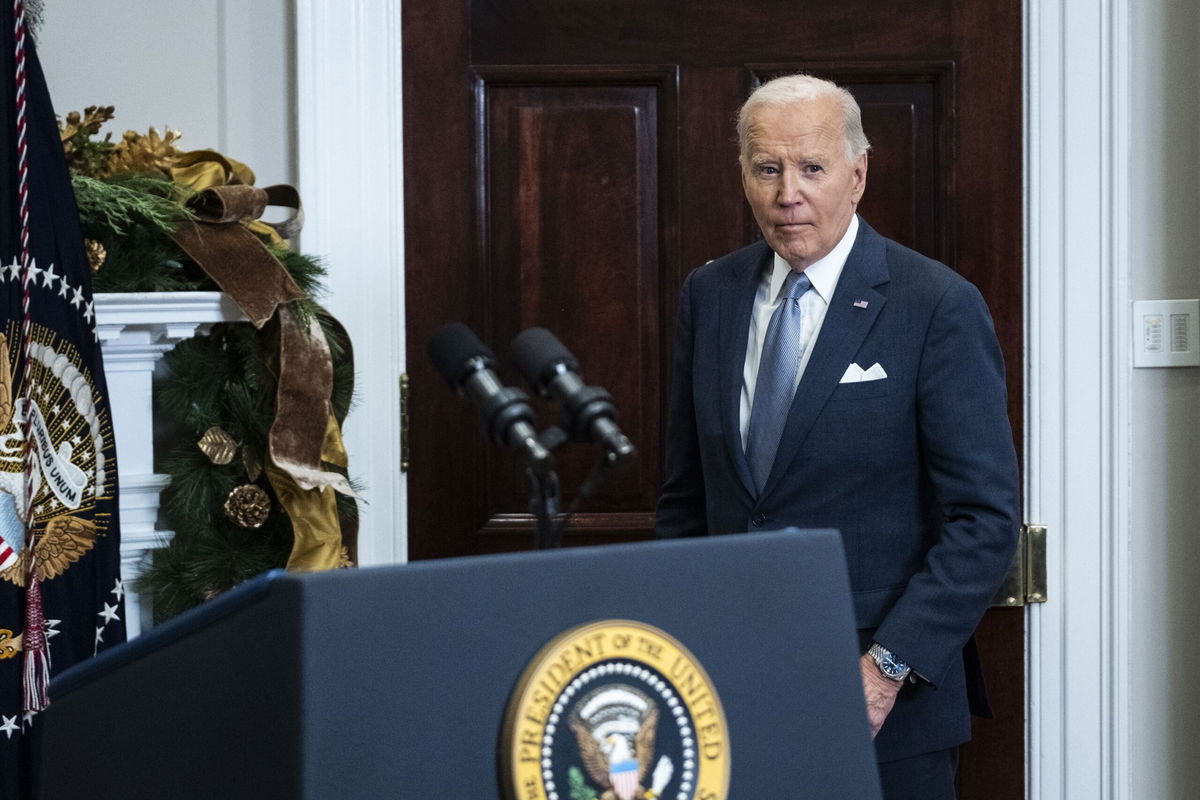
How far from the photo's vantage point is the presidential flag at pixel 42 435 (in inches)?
67.8

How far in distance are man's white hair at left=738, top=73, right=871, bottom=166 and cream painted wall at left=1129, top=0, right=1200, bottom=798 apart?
81 centimetres

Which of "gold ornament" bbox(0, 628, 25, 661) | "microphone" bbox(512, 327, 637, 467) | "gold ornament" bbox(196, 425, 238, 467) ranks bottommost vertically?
"gold ornament" bbox(0, 628, 25, 661)

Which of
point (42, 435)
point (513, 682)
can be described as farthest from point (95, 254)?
point (513, 682)

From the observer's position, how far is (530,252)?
94.3 inches

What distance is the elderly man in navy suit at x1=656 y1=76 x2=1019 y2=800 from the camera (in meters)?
1.65

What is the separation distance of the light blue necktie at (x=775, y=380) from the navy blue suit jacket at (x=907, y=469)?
23mm

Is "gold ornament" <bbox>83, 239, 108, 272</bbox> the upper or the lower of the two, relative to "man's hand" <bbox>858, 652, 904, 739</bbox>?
upper

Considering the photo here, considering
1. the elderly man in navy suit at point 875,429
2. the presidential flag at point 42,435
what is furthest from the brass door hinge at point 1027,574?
the presidential flag at point 42,435

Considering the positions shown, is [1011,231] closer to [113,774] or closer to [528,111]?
[528,111]

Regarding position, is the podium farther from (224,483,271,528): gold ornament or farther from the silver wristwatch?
(224,483,271,528): gold ornament

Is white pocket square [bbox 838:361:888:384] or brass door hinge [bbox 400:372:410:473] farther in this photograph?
brass door hinge [bbox 400:372:410:473]

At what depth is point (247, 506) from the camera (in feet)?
6.38

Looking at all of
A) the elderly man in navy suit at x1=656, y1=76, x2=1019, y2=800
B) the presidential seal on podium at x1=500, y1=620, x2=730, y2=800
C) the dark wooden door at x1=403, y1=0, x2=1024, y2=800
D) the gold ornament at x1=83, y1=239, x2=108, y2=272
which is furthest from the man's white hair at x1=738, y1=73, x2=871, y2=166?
the presidential seal on podium at x1=500, y1=620, x2=730, y2=800

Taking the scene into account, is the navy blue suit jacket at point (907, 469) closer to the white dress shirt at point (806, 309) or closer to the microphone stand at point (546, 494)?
the white dress shirt at point (806, 309)
